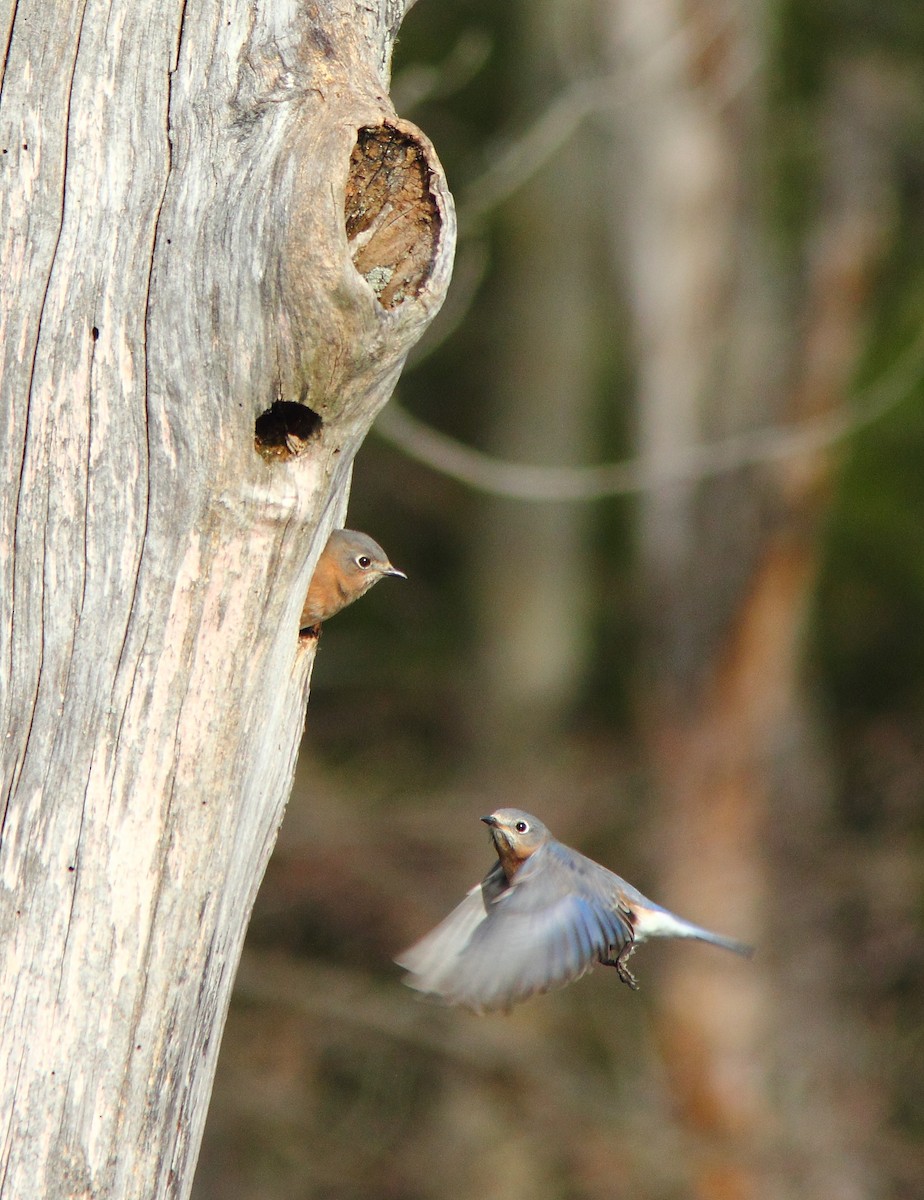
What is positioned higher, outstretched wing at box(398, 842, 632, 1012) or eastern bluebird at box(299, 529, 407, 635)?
eastern bluebird at box(299, 529, 407, 635)

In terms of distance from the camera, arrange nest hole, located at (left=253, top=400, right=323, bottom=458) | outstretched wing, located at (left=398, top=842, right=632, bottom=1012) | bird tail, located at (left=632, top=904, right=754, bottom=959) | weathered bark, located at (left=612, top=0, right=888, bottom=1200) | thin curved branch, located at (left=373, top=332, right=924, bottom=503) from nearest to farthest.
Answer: nest hole, located at (left=253, top=400, right=323, bottom=458), outstretched wing, located at (left=398, top=842, right=632, bottom=1012), bird tail, located at (left=632, top=904, right=754, bottom=959), thin curved branch, located at (left=373, top=332, right=924, bottom=503), weathered bark, located at (left=612, top=0, right=888, bottom=1200)

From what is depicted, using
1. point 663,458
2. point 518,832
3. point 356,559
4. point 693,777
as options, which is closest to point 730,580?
point 663,458

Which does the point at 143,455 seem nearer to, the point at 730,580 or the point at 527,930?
the point at 527,930

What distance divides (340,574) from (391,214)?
40.8 inches

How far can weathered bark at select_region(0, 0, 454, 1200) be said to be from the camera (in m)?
2.59

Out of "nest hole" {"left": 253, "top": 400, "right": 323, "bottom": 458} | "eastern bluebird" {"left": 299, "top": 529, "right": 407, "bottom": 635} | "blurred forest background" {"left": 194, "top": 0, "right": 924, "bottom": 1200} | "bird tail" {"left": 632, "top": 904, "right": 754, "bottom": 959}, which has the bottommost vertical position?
"bird tail" {"left": 632, "top": 904, "right": 754, "bottom": 959}

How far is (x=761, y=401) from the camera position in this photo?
9289 millimetres

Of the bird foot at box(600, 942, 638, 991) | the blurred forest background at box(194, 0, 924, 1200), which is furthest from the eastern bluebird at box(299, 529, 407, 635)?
the blurred forest background at box(194, 0, 924, 1200)

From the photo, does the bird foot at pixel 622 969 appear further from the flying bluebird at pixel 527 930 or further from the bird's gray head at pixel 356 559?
the bird's gray head at pixel 356 559

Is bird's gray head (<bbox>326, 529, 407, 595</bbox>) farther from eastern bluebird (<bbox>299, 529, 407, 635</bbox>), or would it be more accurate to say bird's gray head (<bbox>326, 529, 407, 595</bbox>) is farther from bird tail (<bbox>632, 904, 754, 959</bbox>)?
bird tail (<bbox>632, 904, 754, 959</bbox>)

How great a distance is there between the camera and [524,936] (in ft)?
11.0

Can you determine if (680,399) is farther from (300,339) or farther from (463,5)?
(300,339)

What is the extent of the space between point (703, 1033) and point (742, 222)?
5.24m

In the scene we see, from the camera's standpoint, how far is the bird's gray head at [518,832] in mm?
3754
